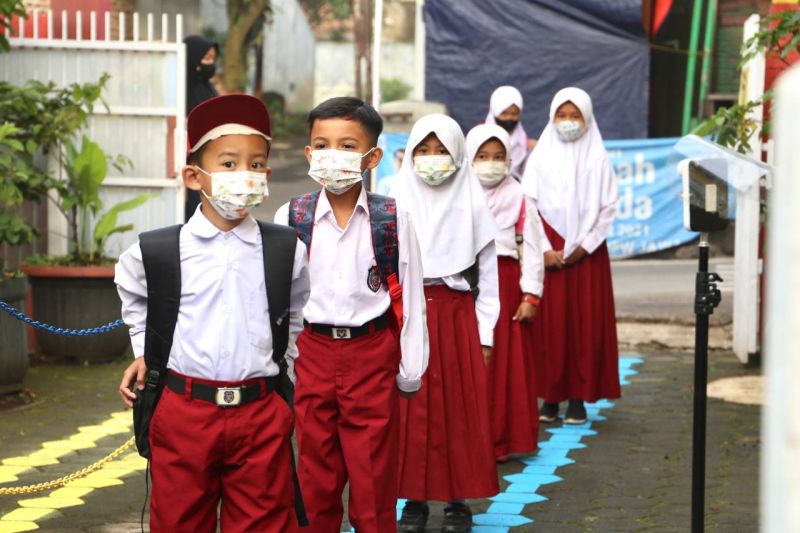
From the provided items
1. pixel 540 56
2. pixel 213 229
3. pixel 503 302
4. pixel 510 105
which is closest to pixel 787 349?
pixel 213 229

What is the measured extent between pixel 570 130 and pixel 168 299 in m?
4.86

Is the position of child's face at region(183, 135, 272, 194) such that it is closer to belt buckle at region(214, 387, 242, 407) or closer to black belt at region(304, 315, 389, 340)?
belt buckle at region(214, 387, 242, 407)

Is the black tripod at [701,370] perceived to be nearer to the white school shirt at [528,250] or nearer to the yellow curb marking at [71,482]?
the white school shirt at [528,250]

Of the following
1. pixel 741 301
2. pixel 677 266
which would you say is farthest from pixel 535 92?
pixel 741 301

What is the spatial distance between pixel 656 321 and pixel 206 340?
27.5 ft

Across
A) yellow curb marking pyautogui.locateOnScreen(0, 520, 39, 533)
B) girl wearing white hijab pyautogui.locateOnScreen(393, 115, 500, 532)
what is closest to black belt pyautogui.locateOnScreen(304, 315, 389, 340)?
girl wearing white hijab pyautogui.locateOnScreen(393, 115, 500, 532)

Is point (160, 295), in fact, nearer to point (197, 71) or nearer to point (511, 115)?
point (511, 115)

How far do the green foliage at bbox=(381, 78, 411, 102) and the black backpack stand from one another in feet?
116

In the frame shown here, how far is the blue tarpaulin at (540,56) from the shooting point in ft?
53.5

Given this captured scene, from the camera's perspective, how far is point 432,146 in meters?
5.76

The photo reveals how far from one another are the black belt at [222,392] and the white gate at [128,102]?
6.60 m

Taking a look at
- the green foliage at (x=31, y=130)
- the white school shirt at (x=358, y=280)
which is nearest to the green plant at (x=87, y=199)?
the green foliage at (x=31, y=130)

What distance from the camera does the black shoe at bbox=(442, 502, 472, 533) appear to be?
5.68 meters

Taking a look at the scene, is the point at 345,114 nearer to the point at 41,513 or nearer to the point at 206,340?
the point at 206,340
